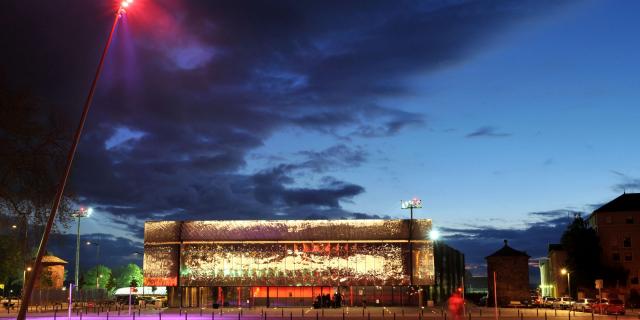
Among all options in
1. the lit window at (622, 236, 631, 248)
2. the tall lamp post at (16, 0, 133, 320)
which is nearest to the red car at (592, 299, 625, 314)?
the lit window at (622, 236, 631, 248)

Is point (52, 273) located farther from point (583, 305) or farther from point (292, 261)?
point (583, 305)

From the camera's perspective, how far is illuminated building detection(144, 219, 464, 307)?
267 feet

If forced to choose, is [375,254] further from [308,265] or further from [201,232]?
[201,232]

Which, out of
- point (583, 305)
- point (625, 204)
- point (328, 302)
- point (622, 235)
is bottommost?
point (583, 305)

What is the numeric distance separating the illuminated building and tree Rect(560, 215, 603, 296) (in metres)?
33.9

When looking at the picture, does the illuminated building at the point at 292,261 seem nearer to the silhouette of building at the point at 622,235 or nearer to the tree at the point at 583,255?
the tree at the point at 583,255

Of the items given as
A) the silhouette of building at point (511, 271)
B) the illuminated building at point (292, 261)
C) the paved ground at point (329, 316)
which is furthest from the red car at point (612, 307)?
the silhouette of building at point (511, 271)

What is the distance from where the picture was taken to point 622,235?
352 feet

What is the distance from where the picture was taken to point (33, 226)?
101 feet

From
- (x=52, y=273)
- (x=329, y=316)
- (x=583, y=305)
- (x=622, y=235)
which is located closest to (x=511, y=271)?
(x=622, y=235)

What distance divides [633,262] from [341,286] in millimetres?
51418

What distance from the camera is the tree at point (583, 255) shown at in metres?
104

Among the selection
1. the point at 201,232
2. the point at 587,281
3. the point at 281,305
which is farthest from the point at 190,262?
the point at 587,281

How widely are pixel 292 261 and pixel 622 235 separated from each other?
57.0 m
